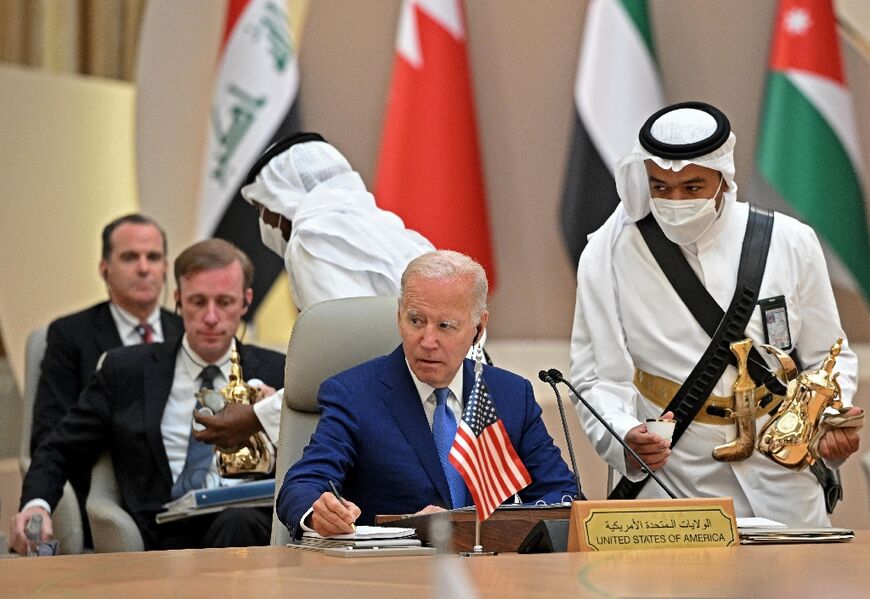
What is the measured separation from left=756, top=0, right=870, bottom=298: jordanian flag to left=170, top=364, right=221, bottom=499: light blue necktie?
9.25ft

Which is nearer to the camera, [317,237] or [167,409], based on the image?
[317,237]

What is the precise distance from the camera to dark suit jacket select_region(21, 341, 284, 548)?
4398 mm

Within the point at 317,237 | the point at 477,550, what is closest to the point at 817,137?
the point at 317,237

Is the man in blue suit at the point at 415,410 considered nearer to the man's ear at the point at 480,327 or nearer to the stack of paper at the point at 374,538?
the man's ear at the point at 480,327

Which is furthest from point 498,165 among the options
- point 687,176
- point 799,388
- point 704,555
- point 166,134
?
point 704,555

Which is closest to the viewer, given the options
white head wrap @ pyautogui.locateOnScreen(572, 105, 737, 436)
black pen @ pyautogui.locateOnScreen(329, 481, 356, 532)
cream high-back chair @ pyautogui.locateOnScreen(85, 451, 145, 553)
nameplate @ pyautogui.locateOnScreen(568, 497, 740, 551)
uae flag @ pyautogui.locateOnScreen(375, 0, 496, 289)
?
nameplate @ pyautogui.locateOnScreen(568, 497, 740, 551)

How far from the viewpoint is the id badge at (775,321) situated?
3625 mm

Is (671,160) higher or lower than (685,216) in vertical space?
higher

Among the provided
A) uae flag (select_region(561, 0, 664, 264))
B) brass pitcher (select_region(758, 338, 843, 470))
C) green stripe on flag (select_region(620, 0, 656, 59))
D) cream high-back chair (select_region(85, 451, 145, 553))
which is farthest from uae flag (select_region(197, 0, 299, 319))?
brass pitcher (select_region(758, 338, 843, 470))

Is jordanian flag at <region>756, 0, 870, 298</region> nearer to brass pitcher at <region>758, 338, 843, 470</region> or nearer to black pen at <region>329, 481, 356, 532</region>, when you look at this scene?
brass pitcher at <region>758, 338, 843, 470</region>

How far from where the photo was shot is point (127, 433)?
4.46 m

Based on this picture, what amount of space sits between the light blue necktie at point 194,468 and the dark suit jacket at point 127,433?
40 mm

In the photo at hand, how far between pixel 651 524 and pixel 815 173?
384 centimetres

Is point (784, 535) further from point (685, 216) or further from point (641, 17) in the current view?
point (641, 17)
